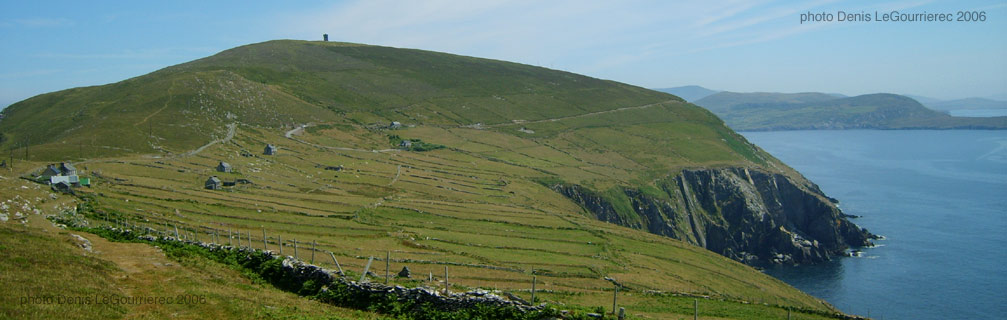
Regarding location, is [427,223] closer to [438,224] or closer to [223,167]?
[438,224]

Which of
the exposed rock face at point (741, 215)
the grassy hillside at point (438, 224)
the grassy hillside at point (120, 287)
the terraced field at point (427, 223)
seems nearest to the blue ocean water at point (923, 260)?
the exposed rock face at point (741, 215)

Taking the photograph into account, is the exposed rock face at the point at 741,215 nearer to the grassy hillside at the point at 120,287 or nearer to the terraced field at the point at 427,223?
the terraced field at the point at 427,223

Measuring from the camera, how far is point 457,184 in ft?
348

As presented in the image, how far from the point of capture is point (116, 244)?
3666 cm

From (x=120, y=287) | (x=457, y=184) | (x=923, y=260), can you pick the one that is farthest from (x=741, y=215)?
(x=120, y=287)

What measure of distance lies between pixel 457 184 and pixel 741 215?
64.6 meters

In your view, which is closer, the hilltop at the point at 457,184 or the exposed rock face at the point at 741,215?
the hilltop at the point at 457,184

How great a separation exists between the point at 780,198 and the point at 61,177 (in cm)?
13533

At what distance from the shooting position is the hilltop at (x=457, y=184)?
6075 cm

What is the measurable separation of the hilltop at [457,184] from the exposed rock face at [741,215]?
37cm

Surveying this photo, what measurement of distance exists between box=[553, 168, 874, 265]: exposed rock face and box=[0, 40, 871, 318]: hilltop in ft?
1.21

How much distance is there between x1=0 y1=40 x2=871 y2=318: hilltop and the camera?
199ft

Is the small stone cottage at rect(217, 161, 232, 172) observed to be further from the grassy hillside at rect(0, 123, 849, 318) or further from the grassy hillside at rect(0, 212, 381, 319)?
the grassy hillside at rect(0, 212, 381, 319)

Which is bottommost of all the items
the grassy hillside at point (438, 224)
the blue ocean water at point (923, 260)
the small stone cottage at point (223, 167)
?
the blue ocean water at point (923, 260)
